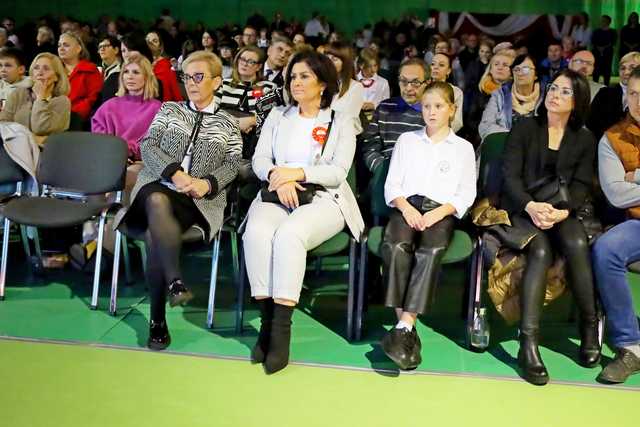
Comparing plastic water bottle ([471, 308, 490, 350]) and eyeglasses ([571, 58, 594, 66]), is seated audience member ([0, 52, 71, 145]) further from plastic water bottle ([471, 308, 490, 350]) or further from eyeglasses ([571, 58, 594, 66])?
eyeglasses ([571, 58, 594, 66])

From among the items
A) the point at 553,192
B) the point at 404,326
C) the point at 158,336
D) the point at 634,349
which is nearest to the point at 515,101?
the point at 553,192

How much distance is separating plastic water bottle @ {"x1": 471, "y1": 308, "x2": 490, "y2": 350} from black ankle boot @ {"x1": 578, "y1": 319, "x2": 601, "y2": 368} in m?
0.41

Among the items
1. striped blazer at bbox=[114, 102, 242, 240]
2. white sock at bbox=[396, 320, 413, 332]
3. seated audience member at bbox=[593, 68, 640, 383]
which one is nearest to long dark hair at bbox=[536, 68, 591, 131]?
seated audience member at bbox=[593, 68, 640, 383]

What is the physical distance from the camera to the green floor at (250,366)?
9.23 feet

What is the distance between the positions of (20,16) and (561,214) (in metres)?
15.3

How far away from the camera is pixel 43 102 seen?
174 inches

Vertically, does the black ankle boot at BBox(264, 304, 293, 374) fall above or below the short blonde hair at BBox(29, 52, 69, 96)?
below

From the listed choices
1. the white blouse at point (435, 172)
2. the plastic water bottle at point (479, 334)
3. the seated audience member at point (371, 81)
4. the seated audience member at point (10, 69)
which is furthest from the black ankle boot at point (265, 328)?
the seated audience member at point (371, 81)

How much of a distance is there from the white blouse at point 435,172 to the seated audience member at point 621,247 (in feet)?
2.02

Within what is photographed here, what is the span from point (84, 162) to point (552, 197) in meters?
2.48

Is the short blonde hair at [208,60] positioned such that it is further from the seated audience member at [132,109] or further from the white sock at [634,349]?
the white sock at [634,349]

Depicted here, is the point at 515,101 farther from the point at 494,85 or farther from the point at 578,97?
the point at 578,97

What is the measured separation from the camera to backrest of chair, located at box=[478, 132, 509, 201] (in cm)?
372

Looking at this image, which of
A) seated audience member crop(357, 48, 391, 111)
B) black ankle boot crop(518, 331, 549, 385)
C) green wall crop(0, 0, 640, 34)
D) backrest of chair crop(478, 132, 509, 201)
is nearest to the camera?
black ankle boot crop(518, 331, 549, 385)
